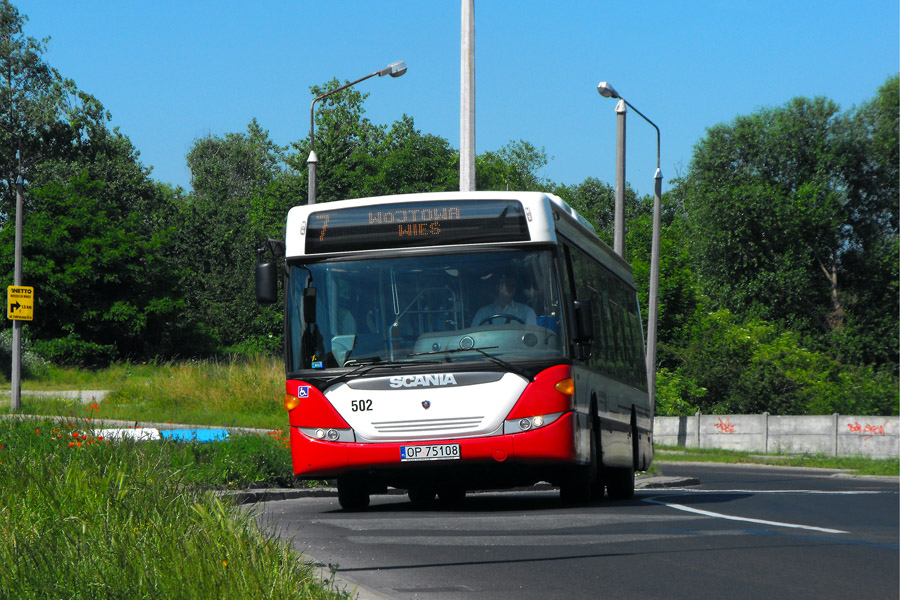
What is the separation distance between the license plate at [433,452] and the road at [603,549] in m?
0.60

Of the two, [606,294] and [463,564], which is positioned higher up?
[606,294]

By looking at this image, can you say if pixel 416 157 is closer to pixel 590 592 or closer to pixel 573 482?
pixel 573 482

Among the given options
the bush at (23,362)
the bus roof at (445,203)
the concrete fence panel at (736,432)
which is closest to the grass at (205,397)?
the bush at (23,362)

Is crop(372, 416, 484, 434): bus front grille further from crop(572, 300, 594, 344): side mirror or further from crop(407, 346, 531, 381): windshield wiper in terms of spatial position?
crop(572, 300, 594, 344): side mirror

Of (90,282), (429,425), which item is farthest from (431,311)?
(90,282)

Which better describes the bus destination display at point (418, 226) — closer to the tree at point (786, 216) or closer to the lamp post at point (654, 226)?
the lamp post at point (654, 226)

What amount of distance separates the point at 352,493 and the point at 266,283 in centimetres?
256

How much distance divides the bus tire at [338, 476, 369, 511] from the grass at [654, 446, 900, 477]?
20.8 m

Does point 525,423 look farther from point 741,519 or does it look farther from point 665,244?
point 665,244

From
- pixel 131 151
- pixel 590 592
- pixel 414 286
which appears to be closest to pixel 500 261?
pixel 414 286

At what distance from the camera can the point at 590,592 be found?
24.0 ft

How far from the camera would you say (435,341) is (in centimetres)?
1168

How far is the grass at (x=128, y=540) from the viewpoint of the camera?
5.72 metres

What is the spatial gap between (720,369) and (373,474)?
37.5m
